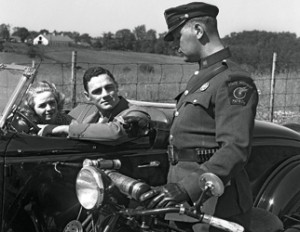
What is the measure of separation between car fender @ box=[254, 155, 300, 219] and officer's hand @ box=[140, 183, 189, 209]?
57.7 inches

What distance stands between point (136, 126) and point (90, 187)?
61 cm

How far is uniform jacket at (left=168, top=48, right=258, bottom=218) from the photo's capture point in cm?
204

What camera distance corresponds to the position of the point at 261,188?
3.38 metres

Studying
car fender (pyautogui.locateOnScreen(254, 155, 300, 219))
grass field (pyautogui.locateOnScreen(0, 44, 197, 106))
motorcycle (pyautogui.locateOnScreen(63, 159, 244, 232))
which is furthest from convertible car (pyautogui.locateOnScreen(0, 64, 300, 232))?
grass field (pyautogui.locateOnScreen(0, 44, 197, 106))

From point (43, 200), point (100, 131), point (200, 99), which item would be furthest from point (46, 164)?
point (200, 99)

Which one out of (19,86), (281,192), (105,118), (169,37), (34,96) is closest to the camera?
(169,37)

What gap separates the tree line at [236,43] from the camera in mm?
4927

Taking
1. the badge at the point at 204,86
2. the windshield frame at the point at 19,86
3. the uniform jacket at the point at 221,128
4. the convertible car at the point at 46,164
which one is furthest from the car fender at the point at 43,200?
the badge at the point at 204,86

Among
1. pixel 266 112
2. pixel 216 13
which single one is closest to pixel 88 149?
pixel 216 13

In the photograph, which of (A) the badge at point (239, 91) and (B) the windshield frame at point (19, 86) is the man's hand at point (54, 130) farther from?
(A) the badge at point (239, 91)

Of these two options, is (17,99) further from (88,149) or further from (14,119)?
(88,149)

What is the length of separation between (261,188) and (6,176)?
1.74m

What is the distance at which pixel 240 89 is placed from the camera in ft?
6.91

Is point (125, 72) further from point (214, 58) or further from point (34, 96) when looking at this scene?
point (214, 58)
